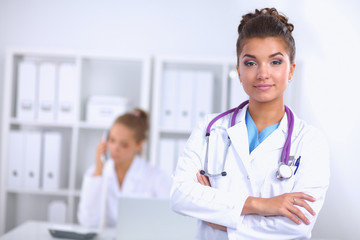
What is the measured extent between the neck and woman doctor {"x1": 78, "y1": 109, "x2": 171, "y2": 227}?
5.59ft

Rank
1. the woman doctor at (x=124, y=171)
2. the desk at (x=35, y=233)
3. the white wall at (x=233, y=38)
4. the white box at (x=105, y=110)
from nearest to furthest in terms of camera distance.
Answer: the desk at (x=35, y=233) → the woman doctor at (x=124, y=171) → the white box at (x=105, y=110) → the white wall at (x=233, y=38)

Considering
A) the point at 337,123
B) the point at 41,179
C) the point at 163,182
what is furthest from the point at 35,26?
the point at 337,123

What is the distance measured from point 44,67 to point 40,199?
117cm

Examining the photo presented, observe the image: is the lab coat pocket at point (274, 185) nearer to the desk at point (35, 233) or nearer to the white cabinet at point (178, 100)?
the desk at point (35, 233)

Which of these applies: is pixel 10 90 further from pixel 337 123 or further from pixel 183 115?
pixel 337 123

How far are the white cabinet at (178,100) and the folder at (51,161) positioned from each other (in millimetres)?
695

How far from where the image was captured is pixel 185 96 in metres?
3.36

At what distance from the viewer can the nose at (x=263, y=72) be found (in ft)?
4.11

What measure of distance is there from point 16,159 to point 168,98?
1.22 metres

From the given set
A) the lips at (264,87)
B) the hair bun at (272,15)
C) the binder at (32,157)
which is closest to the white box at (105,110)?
the binder at (32,157)

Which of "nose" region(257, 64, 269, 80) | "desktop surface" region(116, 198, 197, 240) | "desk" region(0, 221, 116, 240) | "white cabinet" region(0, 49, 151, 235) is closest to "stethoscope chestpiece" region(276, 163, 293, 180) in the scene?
"nose" region(257, 64, 269, 80)

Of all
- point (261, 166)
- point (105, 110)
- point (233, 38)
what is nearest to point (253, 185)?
point (261, 166)

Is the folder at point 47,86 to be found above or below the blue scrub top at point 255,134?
above

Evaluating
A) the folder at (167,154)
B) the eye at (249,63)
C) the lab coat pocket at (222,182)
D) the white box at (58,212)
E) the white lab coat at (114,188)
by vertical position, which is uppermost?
the eye at (249,63)
